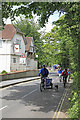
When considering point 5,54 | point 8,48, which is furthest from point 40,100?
point 5,54

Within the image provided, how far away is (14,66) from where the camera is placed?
38312 mm

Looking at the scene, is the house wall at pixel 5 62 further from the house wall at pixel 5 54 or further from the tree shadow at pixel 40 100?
the tree shadow at pixel 40 100

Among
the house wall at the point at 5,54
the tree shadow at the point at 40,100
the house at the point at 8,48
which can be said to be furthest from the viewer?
the house wall at the point at 5,54

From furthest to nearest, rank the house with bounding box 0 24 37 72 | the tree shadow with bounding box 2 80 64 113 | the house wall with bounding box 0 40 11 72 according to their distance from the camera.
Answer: the house wall with bounding box 0 40 11 72 → the house with bounding box 0 24 37 72 → the tree shadow with bounding box 2 80 64 113

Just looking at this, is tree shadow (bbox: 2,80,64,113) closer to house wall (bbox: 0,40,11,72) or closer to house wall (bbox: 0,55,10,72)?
house wall (bbox: 0,55,10,72)

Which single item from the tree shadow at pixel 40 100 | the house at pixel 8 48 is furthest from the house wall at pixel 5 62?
the tree shadow at pixel 40 100

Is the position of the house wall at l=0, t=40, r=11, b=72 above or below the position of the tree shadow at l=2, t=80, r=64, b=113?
above

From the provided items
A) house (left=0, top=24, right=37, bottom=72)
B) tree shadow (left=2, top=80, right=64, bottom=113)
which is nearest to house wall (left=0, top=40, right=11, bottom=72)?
house (left=0, top=24, right=37, bottom=72)

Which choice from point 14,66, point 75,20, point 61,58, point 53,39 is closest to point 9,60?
point 14,66

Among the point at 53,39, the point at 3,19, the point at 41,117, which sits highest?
the point at 53,39

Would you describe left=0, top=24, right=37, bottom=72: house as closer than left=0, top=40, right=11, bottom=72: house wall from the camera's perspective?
Yes

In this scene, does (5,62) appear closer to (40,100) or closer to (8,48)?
(8,48)

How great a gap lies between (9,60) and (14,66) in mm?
2378

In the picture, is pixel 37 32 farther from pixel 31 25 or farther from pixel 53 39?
pixel 53 39
